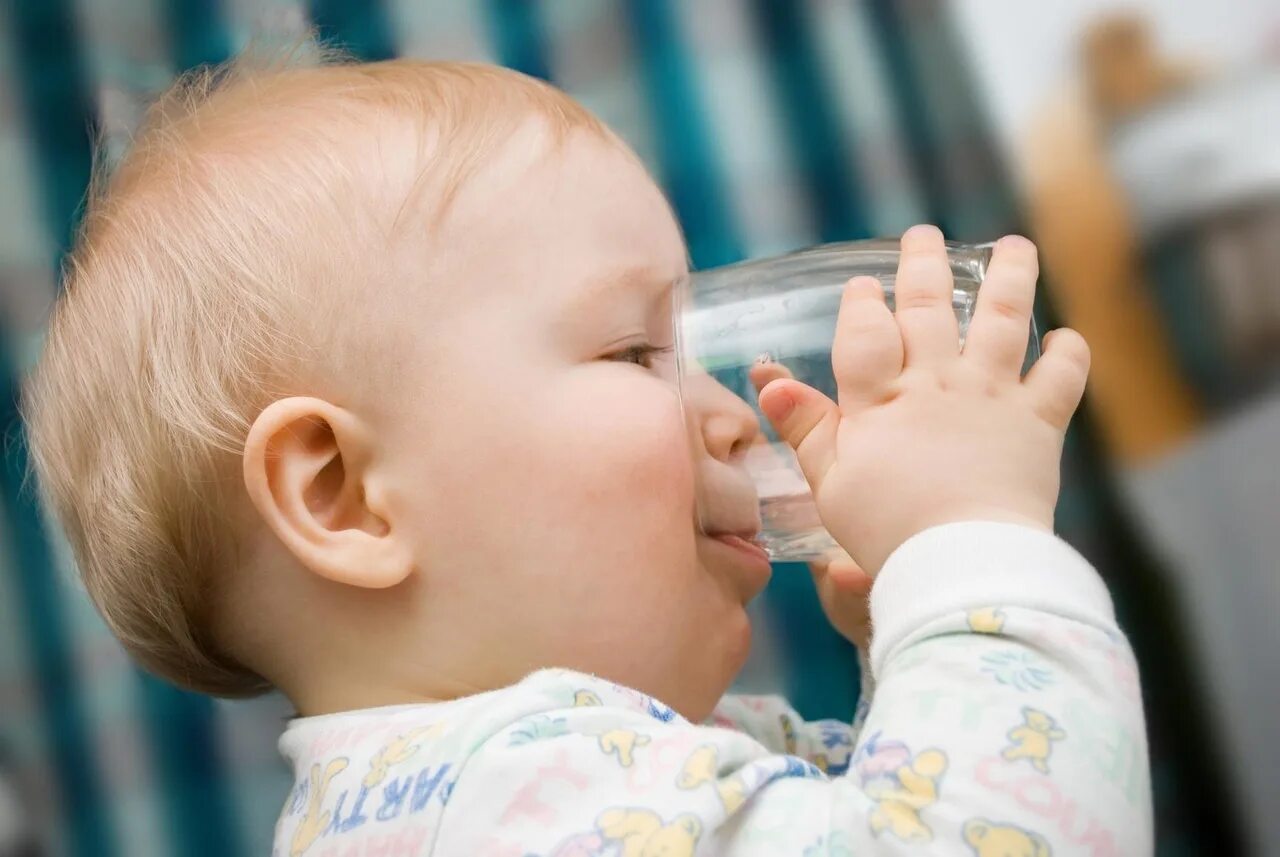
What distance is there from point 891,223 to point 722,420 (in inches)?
15.6

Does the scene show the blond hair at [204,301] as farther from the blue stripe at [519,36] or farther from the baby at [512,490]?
the blue stripe at [519,36]

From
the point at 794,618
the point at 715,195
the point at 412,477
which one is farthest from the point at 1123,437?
the point at 412,477

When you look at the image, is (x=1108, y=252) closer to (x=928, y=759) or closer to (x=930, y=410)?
(x=930, y=410)

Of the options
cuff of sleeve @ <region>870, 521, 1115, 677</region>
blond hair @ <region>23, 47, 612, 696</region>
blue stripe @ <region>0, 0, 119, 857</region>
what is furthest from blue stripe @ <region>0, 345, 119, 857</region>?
cuff of sleeve @ <region>870, 521, 1115, 677</region>

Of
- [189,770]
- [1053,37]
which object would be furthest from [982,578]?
[189,770]

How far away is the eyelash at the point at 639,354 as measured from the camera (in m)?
0.80

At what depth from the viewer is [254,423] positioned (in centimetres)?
75

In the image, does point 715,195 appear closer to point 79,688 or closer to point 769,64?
point 769,64

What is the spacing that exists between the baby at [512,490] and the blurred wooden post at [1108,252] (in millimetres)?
283

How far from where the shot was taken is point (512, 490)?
29.8 inches

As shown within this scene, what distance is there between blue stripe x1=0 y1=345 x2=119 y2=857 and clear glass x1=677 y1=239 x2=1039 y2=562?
63 centimetres

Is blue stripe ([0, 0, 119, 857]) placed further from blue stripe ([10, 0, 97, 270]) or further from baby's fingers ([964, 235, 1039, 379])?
baby's fingers ([964, 235, 1039, 379])

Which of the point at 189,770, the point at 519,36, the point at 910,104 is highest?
the point at 519,36

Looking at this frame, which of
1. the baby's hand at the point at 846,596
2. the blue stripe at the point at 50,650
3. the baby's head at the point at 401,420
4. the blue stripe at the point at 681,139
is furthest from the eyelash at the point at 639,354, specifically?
the blue stripe at the point at 50,650
